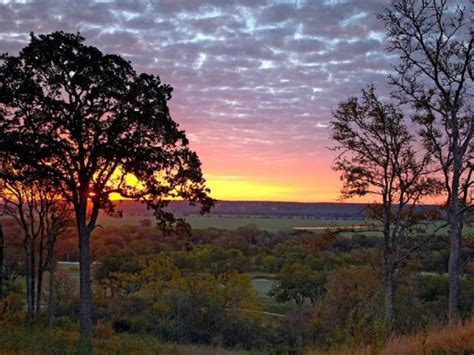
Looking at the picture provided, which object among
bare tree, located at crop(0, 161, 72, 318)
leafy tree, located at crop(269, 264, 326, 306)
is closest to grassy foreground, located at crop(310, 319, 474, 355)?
bare tree, located at crop(0, 161, 72, 318)

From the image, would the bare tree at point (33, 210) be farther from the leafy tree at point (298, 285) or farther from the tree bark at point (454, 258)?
the leafy tree at point (298, 285)

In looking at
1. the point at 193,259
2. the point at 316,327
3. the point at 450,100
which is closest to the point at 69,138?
the point at 450,100

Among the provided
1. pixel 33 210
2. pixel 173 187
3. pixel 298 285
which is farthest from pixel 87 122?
pixel 298 285

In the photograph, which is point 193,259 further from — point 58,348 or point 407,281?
point 58,348

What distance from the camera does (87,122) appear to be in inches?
873

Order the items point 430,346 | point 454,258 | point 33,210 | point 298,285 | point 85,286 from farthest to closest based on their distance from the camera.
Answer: point 298,285
point 33,210
point 85,286
point 454,258
point 430,346

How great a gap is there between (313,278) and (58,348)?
51.2 metres

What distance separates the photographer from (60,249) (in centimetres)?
7988

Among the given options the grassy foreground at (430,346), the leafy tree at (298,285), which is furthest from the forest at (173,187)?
the leafy tree at (298,285)

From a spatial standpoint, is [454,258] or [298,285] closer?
[454,258]

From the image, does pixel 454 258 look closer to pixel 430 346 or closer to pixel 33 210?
pixel 430 346

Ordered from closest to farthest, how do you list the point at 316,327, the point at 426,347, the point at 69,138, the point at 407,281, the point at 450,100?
the point at 426,347 < the point at 450,100 < the point at 69,138 < the point at 316,327 < the point at 407,281

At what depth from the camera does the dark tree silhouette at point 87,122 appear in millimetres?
22172

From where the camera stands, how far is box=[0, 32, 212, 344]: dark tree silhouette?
22172mm
